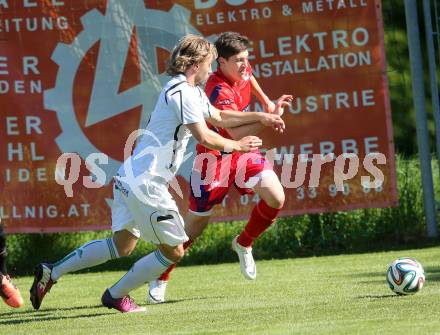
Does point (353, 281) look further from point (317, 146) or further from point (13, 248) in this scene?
point (13, 248)

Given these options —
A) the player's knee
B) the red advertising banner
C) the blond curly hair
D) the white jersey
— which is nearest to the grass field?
the player's knee

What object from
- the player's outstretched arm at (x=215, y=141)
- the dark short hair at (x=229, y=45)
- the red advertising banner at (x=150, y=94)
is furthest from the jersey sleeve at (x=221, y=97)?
the red advertising banner at (x=150, y=94)

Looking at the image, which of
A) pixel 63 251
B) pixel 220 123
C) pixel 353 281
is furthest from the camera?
pixel 63 251

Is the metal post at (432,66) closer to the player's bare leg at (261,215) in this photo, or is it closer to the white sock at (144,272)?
the player's bare leg at (261,215)

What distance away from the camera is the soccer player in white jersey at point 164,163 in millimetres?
6504

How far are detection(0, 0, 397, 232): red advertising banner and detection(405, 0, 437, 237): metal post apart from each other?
1.71 ft

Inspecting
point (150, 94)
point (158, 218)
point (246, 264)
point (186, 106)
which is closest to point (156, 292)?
point (246, 264)

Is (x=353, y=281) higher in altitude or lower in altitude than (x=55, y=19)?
lower

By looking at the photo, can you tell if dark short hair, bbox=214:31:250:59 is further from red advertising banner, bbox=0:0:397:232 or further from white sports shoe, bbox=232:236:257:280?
red advertising banner, bbox=0:0:397:232

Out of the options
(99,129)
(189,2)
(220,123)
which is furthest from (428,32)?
(220,123)

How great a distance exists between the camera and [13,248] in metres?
11.2

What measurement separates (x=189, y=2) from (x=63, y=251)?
2893 mm

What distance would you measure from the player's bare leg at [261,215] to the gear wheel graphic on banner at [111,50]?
2912 millimetres

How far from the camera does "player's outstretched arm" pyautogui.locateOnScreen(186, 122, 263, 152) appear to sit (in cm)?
650
